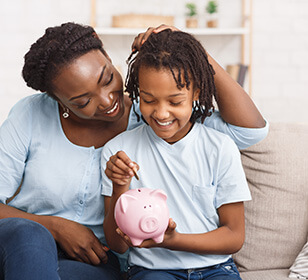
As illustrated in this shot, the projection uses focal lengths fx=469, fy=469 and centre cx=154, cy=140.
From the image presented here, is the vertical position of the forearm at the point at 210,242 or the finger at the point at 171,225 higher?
the finger at the point at 171,225

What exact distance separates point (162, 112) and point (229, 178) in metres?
0.29

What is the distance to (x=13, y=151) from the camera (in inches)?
57.2

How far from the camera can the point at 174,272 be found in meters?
1.31

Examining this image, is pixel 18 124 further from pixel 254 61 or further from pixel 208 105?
pixel 254 61

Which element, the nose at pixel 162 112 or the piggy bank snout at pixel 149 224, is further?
the nose at pixel 162 112

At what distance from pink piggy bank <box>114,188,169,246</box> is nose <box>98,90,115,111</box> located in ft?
1.05

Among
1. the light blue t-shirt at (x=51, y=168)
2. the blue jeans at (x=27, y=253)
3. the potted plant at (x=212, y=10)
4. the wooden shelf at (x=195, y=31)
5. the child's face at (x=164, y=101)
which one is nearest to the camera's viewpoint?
the blue jeans at (x=27, y=253)

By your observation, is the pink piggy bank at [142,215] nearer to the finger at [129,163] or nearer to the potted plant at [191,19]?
the finger at [129,163]

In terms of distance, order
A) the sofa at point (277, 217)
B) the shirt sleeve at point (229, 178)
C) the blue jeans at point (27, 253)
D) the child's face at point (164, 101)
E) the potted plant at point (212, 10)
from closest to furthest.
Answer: the blue jeans at point (27, 253), the child's face at point (164, 101), the shirt sleeve at point (229, 178), the sofa at point (277, 217), the potted plant at point (212, 10)

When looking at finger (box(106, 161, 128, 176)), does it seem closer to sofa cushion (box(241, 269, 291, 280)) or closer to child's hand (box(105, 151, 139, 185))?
child's hand (box(105, 151, 139, 185))

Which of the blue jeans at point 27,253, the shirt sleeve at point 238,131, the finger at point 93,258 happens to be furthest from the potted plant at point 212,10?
the blue jeans at point 27,253

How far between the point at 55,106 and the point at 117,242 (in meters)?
0.50

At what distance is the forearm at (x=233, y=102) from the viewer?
4.43 ft

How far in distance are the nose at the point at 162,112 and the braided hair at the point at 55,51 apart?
299mm
